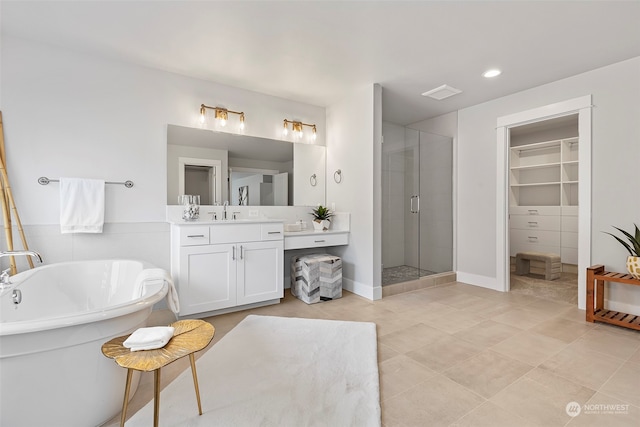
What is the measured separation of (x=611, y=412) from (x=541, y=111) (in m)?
2.93

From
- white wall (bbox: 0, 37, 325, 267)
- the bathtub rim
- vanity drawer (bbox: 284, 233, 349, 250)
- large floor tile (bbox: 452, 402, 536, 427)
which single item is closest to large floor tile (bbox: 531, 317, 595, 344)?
large floor tile (bbox: 452, 402, 536, 427)

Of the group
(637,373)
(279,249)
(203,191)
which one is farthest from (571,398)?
(203,191)

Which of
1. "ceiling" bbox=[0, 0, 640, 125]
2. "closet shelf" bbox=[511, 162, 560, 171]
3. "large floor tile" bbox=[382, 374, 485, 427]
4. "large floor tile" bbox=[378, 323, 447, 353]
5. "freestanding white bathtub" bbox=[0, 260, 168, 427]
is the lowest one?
"large floor tile" bbox=[382, 374, 485, 427]

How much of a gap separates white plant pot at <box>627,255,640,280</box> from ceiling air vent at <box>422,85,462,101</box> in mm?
2268

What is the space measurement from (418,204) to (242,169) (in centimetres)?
239

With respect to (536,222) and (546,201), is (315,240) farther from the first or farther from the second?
(546,201)

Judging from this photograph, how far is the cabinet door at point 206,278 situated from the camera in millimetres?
2615

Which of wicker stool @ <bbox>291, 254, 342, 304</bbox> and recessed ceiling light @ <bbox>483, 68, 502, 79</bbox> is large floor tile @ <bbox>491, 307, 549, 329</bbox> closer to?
wicker stool @ <bbox>291, 254, 342, 304</bbox>

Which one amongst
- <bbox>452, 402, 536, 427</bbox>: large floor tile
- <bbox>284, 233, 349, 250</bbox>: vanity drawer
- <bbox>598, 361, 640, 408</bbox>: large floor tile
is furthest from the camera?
<bbox>284, 233, 349, 250</bbox>: vanity drawer

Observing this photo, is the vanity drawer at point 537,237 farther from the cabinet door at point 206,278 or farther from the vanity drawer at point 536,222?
the cabinet door at point 206,278

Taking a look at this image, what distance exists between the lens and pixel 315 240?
346 cm

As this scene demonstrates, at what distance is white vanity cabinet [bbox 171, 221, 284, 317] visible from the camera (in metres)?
2.63

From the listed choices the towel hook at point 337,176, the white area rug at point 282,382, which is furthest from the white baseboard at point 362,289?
the towel hook at point 337,176

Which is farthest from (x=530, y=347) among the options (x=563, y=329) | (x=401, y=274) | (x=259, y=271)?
(x=259, y=271)
